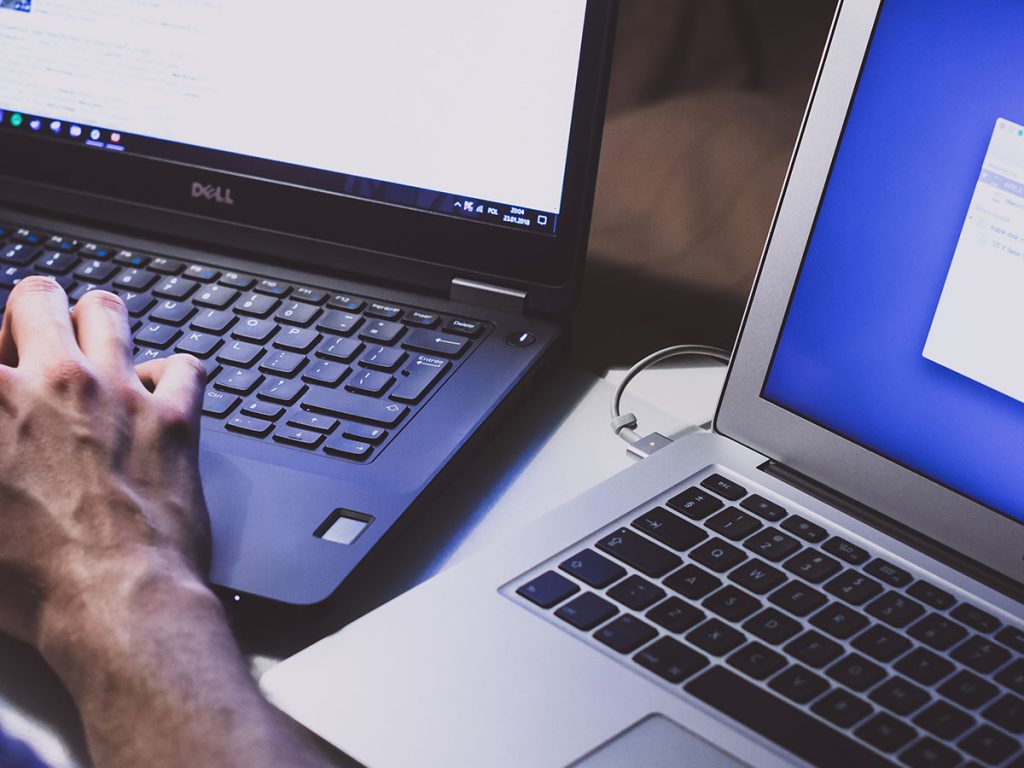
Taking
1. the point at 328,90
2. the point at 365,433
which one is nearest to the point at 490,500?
the point at 365,433

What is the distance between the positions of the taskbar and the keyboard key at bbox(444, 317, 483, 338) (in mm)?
65

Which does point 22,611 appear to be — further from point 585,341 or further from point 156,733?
point 585,341

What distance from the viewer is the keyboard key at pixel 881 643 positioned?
48 centimetres

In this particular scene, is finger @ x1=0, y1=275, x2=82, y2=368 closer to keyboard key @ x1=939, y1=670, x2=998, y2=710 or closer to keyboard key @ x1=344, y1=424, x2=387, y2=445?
keyboard key @ x1=344, y1=424, x2=387, y2=445

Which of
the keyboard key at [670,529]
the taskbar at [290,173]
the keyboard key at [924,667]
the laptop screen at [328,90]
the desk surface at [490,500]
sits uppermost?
the laptop screen at [328,90]

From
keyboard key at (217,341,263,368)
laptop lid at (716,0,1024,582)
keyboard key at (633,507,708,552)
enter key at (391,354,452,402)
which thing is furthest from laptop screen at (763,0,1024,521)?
keyboard key at (217,341,263,368)

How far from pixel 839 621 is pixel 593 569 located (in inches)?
4.5

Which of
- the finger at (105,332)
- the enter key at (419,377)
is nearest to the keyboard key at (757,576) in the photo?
the enter key at (419,377)

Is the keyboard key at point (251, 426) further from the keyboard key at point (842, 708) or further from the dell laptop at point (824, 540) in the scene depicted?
the keyboard key at point (842, 708)

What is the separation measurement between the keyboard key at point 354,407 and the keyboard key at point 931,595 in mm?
278

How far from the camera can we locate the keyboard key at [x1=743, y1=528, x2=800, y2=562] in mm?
533

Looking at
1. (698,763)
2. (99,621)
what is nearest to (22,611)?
(99,621)

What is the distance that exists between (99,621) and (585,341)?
1.30ft

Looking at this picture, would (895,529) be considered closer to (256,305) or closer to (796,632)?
(796,632)
